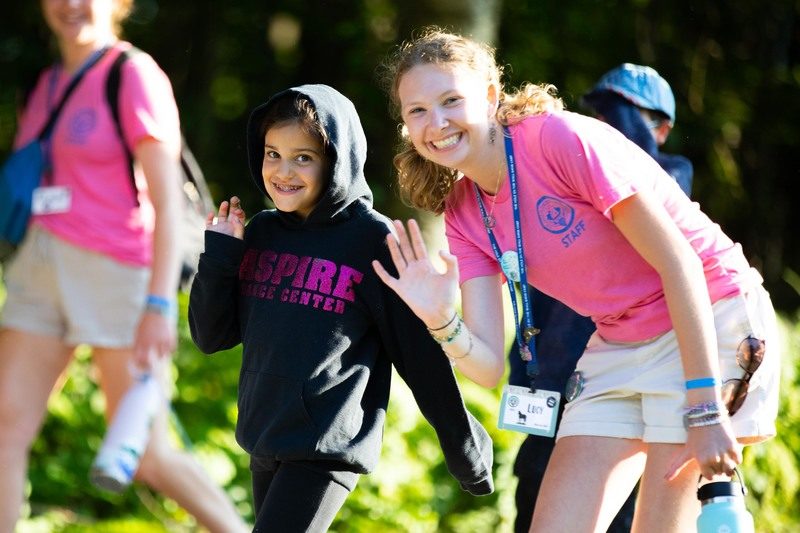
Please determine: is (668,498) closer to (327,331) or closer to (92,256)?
(327,331)

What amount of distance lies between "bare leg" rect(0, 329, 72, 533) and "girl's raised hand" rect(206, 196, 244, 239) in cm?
125

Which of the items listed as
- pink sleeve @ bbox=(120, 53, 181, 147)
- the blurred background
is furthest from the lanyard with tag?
the blurred background

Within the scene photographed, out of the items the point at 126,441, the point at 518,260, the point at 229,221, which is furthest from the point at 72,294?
the point at 518,260

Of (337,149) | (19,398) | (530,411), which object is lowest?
(19,398)

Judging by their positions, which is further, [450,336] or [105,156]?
[105,156]

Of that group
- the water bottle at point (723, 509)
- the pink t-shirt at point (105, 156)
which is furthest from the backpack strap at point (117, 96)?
the water bottle at point (723, 509)

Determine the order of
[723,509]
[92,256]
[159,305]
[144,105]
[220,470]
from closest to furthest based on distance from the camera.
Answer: [723,509] → [159,305] → [144,105] → [92,256] → [220,470]

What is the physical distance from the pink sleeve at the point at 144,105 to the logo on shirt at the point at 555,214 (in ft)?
5.20

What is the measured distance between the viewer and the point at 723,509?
10.0ft

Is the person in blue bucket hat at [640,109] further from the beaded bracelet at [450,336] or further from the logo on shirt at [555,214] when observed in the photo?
the beaded bracelet at [450,336]

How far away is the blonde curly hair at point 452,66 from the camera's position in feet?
11.0

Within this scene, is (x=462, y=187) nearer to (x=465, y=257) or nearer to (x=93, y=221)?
(x=465, y=257)

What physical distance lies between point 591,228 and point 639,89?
1.31 meters

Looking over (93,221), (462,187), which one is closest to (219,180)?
(93,221)
